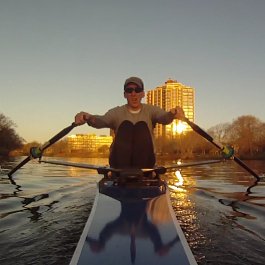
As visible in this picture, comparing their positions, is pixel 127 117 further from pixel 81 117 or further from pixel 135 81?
pixel 81 117

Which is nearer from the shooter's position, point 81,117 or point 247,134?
point 81,117

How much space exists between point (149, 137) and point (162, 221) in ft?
6.60

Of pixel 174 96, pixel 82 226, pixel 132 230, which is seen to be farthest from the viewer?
pixel 174 96

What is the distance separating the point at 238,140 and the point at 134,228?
83.8 m

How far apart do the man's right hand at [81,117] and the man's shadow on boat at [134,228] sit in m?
2.00

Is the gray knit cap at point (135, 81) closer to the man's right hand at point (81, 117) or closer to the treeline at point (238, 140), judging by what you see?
the man's right hand at point (81, 117)

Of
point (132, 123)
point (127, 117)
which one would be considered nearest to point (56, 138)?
point (127, 117)

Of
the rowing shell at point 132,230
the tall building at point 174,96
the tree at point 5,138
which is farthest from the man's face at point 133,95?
the tall building at point 174,96

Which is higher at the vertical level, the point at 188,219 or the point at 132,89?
the point at 132,89

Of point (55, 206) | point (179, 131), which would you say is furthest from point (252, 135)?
point (55, 206)

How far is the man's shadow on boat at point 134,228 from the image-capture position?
3.49 meters

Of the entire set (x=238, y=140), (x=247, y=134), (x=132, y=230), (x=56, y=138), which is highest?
(x=247, y=134)

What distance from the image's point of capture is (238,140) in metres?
83.6

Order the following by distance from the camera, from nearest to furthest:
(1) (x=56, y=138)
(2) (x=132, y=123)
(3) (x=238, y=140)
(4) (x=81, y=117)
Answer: (2) (x=132, y=123) → (4) (x=81, y=117) → (1) (x=56, y=138) → (3) (x=238, y=140)
